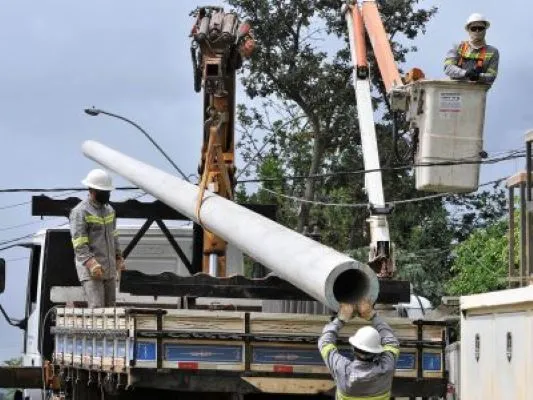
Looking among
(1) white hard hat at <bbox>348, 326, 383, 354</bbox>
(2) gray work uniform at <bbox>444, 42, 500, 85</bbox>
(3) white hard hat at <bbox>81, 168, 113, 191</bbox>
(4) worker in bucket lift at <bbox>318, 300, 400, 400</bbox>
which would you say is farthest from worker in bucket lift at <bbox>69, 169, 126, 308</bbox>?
(1) white hard hat at <bbox>348, 326, 383, 354</bbox>

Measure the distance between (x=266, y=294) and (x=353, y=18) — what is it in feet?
38.0

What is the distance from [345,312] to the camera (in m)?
9.65

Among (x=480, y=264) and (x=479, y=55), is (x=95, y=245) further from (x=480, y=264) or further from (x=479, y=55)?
(x=480, y=264)

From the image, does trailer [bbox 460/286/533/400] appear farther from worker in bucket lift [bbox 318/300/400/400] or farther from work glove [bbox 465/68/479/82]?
work glove [bbox 465/68/479/82]

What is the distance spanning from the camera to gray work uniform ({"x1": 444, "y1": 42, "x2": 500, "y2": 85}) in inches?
573

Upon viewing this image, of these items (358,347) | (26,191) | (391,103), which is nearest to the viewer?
(358,347)

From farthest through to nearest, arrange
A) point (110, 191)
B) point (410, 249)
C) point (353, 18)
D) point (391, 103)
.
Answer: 1. point (410, 249)
2. point (353, 18)
3. point (391, 103)
4. point (110, 191)

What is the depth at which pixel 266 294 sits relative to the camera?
11.5 m

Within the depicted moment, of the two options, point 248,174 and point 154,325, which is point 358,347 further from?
point 248,174

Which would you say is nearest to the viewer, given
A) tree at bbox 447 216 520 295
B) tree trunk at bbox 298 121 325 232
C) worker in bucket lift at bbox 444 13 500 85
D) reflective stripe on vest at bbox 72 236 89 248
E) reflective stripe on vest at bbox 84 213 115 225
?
reflective stripe on vest at bbox 72 236 89 248

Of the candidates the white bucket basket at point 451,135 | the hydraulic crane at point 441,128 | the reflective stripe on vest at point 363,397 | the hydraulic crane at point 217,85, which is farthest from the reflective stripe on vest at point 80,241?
the reflective stripe on vest at point 363,397

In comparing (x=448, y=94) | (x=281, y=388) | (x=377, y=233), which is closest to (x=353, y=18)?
(x=377, y=233)

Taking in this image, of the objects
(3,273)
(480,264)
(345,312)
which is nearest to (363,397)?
(345,312)

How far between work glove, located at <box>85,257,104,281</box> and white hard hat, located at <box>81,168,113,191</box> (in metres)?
0.65
